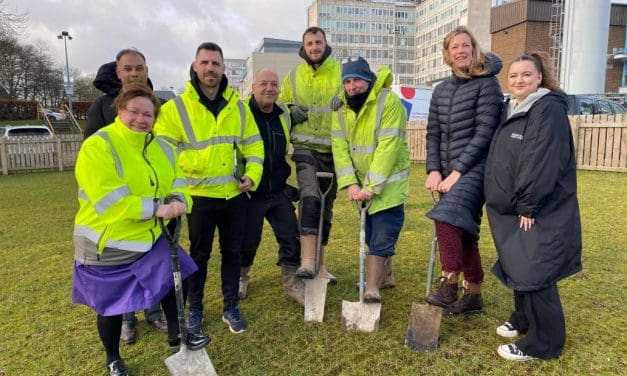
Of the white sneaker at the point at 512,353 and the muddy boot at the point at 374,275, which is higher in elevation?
the muddy boot at the point at 374,275

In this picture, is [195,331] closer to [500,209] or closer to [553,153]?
[500,209]

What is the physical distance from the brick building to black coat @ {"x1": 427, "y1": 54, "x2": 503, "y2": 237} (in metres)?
42.0

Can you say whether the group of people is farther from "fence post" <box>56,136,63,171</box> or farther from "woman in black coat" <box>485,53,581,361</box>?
"fence post" <box>56,136,63,171</box>

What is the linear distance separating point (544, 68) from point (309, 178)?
2.00 meters

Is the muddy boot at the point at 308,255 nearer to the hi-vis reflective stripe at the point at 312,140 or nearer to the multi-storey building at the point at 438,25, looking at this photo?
the hi-vis reflective stripe at the point at 312,140

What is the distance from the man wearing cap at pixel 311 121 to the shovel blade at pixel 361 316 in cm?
61

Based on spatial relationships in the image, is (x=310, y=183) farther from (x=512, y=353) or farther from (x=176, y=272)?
(x=512, y=353)

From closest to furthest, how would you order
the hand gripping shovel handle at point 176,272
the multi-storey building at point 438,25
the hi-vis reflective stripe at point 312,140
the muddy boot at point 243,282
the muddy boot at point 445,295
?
the hand gripping shovel handle at point 176,272 < the muddy boot at point 445,295 < the hi-vis reflective stripe at point 312,140 < the muddy boot at point 243,282 < the multi-storey building at point 438,25

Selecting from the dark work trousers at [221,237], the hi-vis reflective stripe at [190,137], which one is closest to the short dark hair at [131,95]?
the hi-vis reflective stripe at [190,137]

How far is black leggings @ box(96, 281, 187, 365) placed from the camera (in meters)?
2.86

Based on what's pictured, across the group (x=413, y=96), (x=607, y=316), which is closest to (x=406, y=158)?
(x=607, y=316)

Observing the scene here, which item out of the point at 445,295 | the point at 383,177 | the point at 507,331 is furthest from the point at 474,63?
the point at 507,331

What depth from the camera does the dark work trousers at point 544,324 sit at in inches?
114

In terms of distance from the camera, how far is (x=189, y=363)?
282 cm
